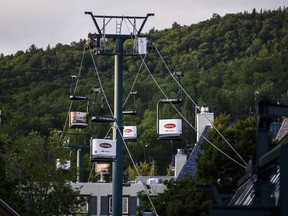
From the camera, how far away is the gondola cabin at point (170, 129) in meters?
48.3

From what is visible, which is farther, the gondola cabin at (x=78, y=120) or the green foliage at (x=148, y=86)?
the green foliage at (x=148, y=86)

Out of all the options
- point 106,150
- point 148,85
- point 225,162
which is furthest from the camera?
point 148,85

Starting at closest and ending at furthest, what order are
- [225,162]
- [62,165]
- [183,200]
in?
[225,162], [183,200], [62,165]

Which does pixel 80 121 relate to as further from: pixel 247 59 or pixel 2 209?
pixel 247 59


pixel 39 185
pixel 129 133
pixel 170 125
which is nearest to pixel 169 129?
pixel 170 125

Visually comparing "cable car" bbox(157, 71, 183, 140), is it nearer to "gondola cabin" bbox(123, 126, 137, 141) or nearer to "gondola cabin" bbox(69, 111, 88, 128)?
"gondola cabin" bbox(123, 126, 137, 141)

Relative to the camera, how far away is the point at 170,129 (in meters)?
48.6

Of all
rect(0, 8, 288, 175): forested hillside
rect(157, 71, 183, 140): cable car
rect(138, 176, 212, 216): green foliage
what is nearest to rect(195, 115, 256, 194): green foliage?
rect(138, 176, 212, 216): green foliage

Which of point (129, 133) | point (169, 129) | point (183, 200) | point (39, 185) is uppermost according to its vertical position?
point (169, 129)

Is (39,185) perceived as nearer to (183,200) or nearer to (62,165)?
(62,165)

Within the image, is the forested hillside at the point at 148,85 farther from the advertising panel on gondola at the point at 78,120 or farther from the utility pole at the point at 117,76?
the utility pole at the point at 117,76

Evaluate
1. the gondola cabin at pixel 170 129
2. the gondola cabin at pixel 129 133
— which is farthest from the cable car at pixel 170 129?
the gondola cabin at pixel 129 133

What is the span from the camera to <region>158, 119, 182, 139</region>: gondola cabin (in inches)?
1903

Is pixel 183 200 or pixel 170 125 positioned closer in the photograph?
pixel 170 125
